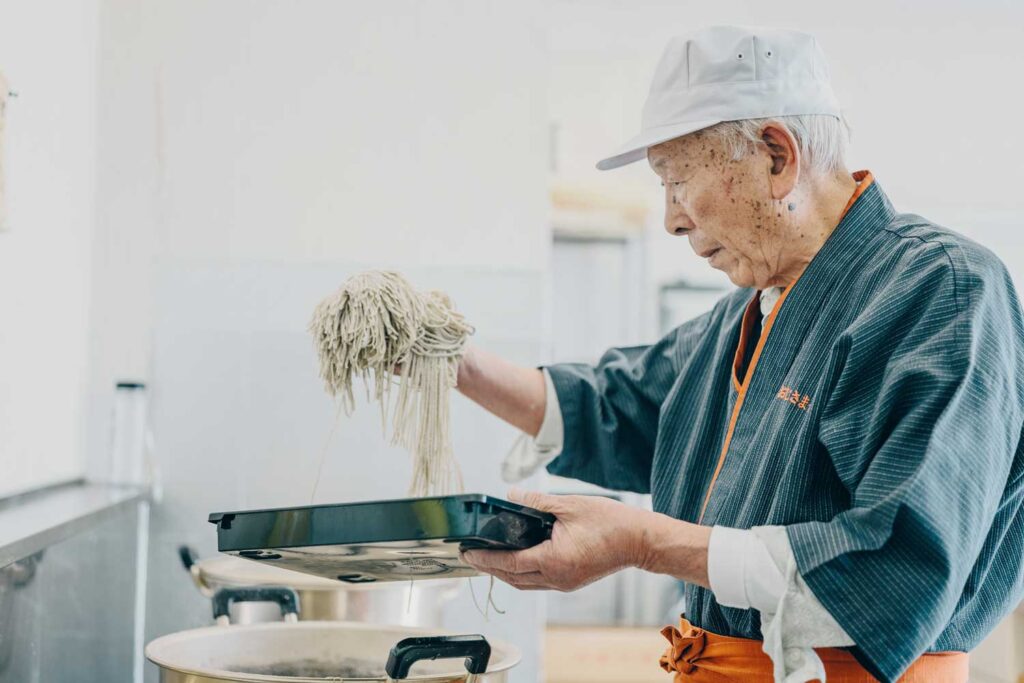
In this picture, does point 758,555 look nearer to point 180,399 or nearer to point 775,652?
point 775,652

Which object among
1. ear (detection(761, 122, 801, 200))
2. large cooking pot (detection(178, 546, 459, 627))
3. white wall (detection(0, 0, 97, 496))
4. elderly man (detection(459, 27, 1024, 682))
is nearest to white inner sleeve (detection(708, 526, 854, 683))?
elderly man (detection(459, 27, 1024, 682))

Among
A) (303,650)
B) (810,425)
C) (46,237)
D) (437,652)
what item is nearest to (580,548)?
(437,652)

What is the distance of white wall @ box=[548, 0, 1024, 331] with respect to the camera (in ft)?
12.6

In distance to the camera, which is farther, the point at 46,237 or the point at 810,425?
the point at 46,237

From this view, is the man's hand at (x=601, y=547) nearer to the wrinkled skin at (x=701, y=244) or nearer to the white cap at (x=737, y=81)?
the wrinkled skin at (x=701, y=244)

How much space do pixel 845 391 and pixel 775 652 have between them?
289 mm

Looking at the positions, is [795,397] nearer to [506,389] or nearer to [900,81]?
[506,389]

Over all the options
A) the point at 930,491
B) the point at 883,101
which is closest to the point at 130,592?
the point at 930,491

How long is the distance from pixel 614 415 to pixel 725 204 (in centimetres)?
50

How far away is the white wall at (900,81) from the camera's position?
383 centimetres

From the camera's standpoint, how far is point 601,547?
3.86 feet

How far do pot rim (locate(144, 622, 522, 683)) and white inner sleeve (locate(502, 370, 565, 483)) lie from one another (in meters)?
0.35

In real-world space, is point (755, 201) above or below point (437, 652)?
above

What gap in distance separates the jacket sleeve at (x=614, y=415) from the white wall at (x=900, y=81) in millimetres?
2202
